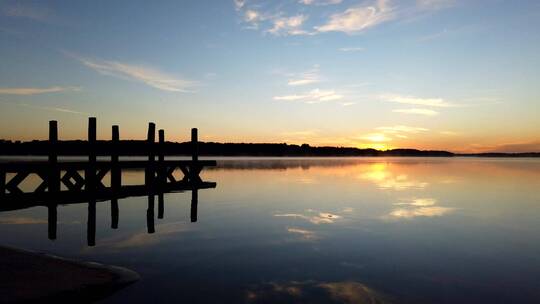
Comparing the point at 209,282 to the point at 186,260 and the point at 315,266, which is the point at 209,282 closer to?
the point at 186,260

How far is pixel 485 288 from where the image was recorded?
11836 mm

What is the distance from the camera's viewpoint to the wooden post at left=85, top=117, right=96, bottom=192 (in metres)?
17.0

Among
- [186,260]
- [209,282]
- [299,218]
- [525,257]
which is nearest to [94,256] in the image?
[186,260]

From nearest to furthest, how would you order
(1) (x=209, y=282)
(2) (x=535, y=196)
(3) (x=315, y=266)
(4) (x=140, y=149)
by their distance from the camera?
1. (1) (x=209, y=282)
2. (3) (x=315, y=266)
3. (4) (x=140, y=149)
4. (2) (x=535, y=196)

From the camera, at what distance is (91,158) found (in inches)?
680

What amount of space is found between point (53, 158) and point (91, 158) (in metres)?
1.93

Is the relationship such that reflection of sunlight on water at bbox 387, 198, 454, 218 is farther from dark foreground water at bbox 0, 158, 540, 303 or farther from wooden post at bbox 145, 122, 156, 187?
wooden post at bbox 145, 122, 156, 187

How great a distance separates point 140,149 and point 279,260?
10.6 meters

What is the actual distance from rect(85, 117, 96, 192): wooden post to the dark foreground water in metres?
2.28

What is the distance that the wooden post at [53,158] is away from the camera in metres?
15.3

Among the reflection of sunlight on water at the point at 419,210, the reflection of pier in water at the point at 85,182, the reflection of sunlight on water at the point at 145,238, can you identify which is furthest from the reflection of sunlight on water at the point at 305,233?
the reflection of sunlight on water at the point at 419,210

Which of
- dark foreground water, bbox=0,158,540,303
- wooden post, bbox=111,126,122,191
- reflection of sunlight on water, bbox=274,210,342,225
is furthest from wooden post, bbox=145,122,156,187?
reflection of sunlight on water, bbox=274,210,342,225

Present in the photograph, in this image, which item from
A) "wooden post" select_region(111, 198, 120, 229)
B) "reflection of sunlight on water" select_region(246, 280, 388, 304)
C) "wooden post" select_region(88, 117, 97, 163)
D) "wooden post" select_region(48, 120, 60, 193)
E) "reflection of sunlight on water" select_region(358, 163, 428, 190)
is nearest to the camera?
"reflection of sunlight on water" select_region(246, 280, 388, 304)

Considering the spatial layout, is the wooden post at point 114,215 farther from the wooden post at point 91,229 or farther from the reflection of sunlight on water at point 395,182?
the reflection of sunlight on water at point 395,182
